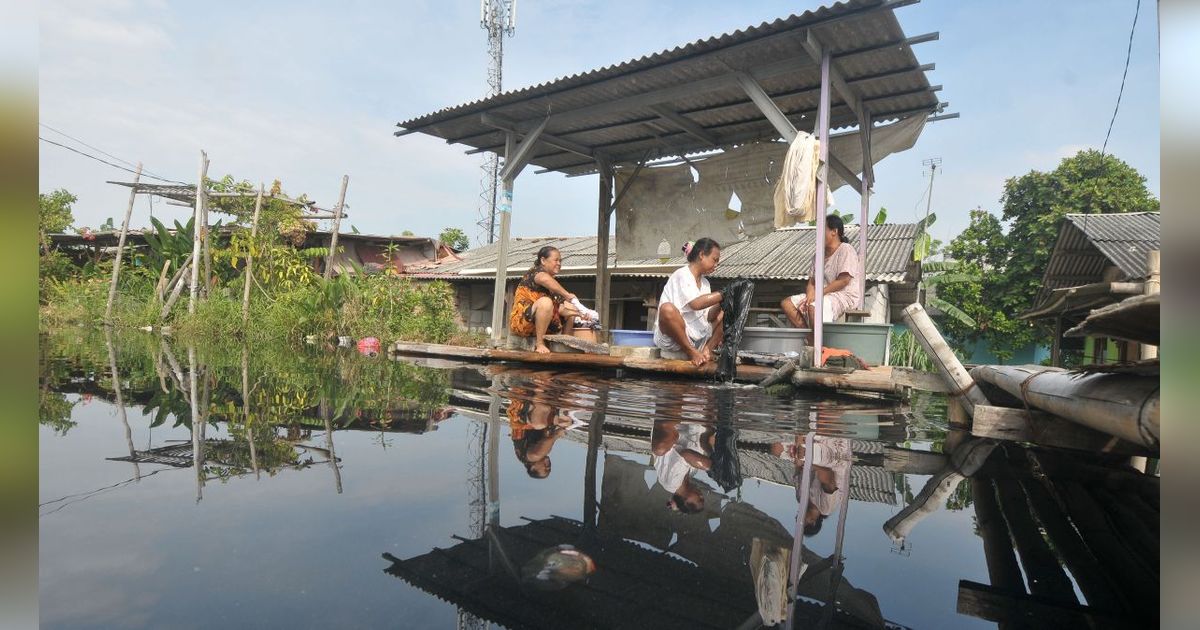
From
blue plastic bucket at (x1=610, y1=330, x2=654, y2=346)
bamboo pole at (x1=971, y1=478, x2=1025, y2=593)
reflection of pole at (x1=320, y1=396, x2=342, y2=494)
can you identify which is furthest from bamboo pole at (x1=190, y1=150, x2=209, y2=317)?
bamboo pole at (x1=971, y1=478, x2=1025, y2=593)

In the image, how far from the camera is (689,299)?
628 centimetres

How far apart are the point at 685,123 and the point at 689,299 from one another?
3.09 metres

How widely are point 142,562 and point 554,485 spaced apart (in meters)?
1.27

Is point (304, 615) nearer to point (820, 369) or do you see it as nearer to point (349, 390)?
point (349, 390)

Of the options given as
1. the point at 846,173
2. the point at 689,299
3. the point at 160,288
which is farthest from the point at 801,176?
the point at 160,288

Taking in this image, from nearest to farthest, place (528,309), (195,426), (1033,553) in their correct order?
(1033,553), (195,426), (528,309)

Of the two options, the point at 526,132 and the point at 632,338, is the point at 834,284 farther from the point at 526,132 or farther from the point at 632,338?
the point at 526,132

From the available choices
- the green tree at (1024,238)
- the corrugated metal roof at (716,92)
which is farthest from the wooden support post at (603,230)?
the green tree at (1024,238)

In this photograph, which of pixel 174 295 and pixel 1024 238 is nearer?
pixel 174 295

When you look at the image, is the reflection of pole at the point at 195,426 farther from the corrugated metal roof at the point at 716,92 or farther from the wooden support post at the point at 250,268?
the wooden support post at the point at 250,268

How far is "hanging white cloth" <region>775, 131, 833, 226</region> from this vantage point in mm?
5734

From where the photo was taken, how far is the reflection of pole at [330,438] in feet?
7.90

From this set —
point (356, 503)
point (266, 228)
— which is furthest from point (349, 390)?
point (266, 228)

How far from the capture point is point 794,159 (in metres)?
5.76
